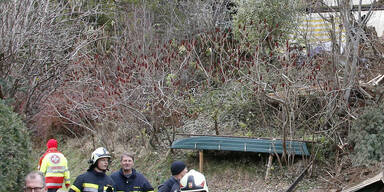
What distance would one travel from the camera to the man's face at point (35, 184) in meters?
5.36

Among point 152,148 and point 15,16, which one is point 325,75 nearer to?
point 152,148

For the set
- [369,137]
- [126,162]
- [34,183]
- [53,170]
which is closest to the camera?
[34,183]

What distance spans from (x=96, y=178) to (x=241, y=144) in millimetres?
5659

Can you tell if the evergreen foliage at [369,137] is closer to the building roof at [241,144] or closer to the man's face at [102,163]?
the building roof at [241,144]

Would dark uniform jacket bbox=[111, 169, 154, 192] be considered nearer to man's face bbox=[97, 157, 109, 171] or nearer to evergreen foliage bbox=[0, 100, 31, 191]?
man's face bbox=[97, 157, 109, 171]

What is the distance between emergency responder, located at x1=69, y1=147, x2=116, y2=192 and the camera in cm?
633

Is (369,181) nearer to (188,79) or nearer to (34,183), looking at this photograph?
(34,183)

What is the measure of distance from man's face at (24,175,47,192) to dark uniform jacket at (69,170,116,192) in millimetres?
946

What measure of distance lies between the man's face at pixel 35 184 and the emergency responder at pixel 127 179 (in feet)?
4.49

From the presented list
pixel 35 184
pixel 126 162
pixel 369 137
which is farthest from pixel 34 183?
pixel 369 137

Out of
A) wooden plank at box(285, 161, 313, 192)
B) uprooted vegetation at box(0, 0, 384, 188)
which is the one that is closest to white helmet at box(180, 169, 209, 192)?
uprooted vegetation at box(0, 0, 384, 188)

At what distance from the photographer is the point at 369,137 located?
402 inches

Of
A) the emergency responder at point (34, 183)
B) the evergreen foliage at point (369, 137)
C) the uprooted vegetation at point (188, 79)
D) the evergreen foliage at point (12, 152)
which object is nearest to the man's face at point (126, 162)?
the evergreen foliage at point (12, 152)

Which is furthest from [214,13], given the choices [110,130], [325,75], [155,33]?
[325,75]
